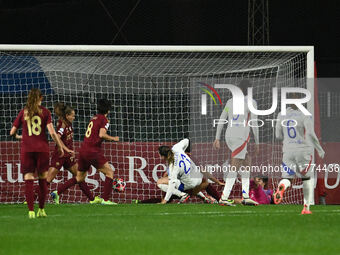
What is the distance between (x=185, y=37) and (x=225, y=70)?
12.5 meters

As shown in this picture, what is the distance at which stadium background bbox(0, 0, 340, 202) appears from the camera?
28797mm

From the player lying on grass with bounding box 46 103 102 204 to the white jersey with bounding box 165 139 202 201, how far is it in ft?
5.34

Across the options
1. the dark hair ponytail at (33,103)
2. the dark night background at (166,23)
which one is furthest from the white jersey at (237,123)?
the dark night background at (166,23)

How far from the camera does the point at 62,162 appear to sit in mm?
14555

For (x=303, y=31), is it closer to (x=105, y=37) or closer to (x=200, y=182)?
(x=105, y=37)

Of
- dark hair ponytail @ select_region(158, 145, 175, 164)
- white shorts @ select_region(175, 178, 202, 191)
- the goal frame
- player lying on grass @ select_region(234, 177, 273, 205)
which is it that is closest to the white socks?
white shorts @ select_region(175, 178, 202, 191)

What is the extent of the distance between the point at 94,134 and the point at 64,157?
82 centimetres

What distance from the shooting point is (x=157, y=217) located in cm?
A: 1088

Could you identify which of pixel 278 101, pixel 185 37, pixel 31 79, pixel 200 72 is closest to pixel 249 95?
pixel 278 101

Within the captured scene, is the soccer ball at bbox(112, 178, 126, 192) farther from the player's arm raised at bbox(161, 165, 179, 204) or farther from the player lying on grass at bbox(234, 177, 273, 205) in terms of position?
the player lying on grass at bbox(234, 177, 273, 205)

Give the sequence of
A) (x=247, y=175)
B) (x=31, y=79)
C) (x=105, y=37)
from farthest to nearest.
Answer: (x=105, y=37), (x=31, y=79), (x=247, y=175)

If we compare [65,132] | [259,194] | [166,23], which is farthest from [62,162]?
[166,23]

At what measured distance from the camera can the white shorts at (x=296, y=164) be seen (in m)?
11.5

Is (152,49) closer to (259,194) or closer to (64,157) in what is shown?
(64,157)
